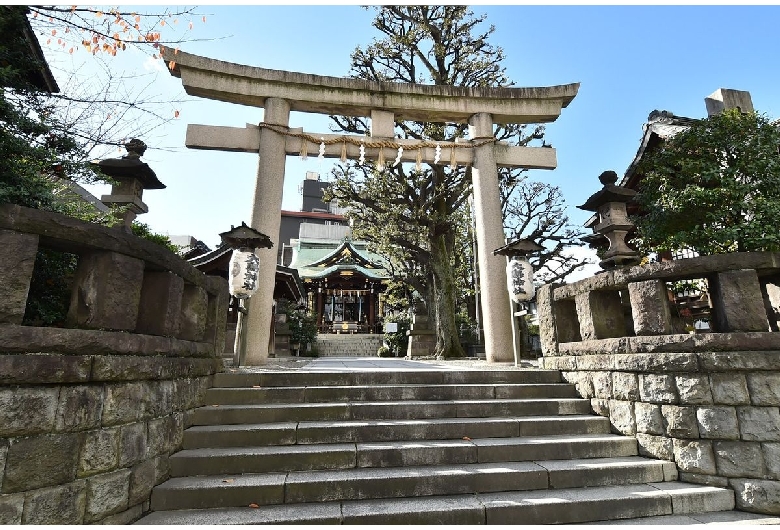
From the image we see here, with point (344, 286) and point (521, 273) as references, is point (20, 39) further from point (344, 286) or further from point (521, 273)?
point (344, 286)

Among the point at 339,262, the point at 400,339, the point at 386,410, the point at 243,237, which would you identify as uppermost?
the point at 339,262

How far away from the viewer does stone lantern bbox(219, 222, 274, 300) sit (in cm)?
616

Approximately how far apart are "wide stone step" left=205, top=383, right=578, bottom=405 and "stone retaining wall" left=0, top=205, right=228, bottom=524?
2.56 ft

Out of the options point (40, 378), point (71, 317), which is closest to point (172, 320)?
point (71, 317)

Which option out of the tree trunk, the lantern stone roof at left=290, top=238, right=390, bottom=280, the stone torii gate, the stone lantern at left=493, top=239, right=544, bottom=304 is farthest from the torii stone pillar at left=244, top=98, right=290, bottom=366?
the lantern stone roof at left=290, top=238, right=390, bottom=280

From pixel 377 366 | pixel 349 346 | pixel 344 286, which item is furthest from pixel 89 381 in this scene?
pixel 344 286

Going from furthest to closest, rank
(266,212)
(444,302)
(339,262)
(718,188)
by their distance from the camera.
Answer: (339,262), (444,302), (266,212), (718,188)

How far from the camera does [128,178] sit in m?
5.18

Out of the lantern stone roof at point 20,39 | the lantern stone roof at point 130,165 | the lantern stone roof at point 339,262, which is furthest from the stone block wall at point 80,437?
the lantern stone roof at point 339,262

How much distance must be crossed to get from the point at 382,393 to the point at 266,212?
14.6 feet

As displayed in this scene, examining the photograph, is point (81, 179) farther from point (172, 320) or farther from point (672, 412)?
point (672, 412)

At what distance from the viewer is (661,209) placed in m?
8.15

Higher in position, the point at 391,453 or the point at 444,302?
the point at 444,302

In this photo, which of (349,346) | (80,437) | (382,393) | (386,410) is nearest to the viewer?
(80,437)
